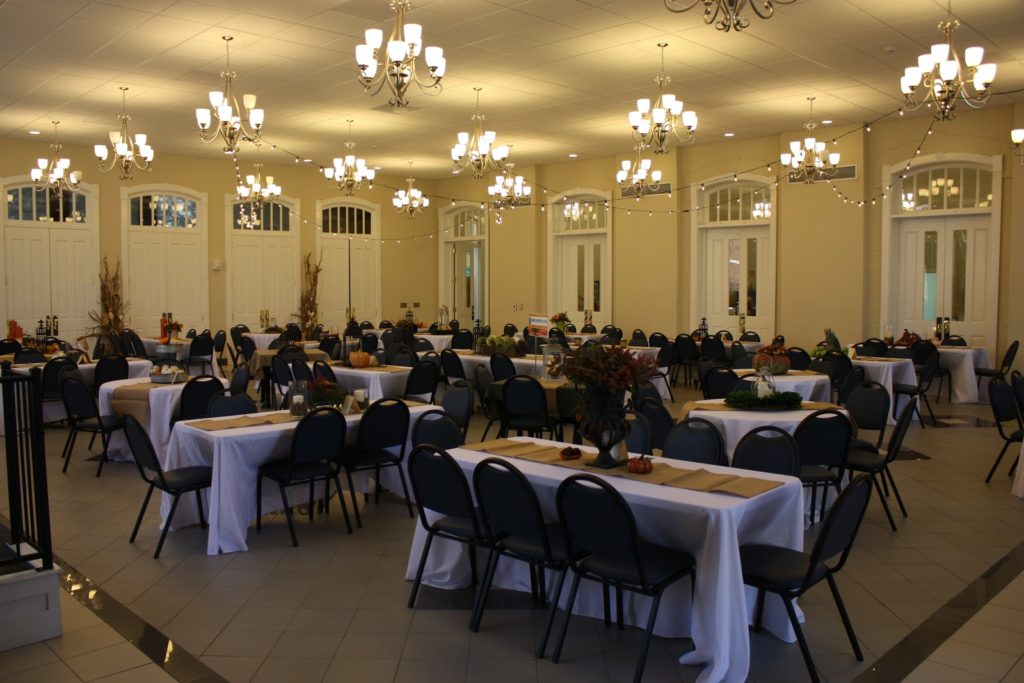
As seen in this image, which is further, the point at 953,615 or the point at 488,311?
the point at 488,311

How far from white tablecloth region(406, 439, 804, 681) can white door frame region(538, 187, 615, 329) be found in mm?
12203

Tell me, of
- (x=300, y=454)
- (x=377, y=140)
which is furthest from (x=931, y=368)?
(x=377, y=140)

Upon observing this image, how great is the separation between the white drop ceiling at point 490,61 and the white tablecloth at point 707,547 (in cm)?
506

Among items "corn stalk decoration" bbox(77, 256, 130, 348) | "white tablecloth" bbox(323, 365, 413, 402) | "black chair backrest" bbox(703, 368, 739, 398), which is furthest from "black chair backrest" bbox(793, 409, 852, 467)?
"corn stalk decoration" bbox(77, 256, 130, 348)

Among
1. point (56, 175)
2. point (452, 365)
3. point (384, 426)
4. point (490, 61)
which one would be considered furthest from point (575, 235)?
point (384, 426)

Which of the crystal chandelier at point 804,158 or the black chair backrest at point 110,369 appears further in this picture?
the crystal chandelier at point 804,158

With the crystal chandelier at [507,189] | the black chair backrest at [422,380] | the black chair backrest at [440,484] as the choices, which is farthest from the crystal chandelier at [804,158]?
the black chair backrest at [440,484]

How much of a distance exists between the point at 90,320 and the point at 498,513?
1354 cm

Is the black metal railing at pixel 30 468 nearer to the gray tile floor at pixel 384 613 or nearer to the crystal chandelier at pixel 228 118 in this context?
the gray tile floor at pixel 384 613

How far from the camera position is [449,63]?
31.1 feet

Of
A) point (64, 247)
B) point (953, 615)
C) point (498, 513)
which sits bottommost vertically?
point (953, 615)

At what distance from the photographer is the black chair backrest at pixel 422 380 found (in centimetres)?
879

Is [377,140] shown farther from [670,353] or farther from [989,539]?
[989,539]

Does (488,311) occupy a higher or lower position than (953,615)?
higher
